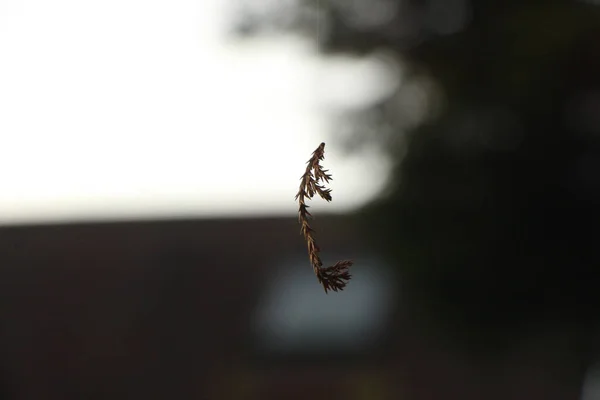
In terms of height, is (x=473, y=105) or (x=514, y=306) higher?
(x=473, y=105)

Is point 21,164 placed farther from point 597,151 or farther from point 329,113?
point 597,151

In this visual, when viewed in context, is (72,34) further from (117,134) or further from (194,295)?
(194,295)

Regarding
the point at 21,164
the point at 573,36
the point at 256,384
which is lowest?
the point at 256,384

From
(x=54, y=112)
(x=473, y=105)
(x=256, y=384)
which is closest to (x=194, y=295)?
(x=256, y=384)
